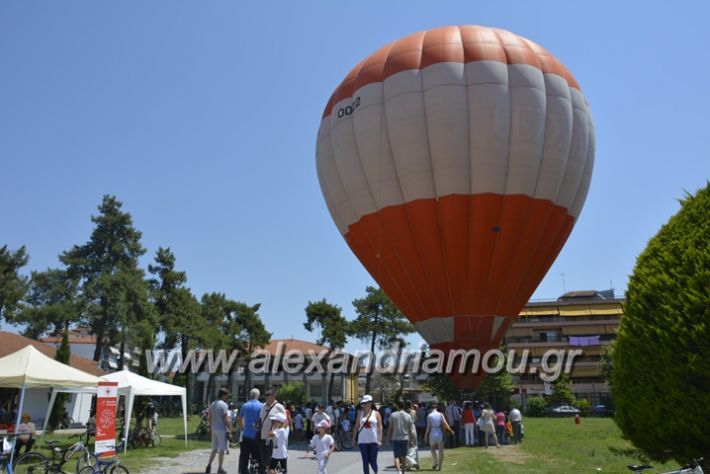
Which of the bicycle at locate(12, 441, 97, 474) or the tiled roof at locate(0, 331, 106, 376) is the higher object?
the tiled roof at locate(0, 331, 106, 376)

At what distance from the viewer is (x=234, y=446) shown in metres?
20.4

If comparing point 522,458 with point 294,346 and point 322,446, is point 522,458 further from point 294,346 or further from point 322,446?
point 294,346

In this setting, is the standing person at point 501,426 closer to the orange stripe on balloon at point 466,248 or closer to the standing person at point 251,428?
the orange stripe on balloon at point 466,248

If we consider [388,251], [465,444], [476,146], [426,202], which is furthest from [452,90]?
[465,444]

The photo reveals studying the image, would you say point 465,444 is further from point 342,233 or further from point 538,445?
point 342,233

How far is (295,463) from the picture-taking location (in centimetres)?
1582

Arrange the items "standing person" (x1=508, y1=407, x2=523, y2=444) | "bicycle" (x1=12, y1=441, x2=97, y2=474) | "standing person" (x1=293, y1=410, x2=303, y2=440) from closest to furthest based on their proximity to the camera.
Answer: "bicycle" (x1=12, y1=441, x2=97, y2=474), "standing person" (x1=508, y1=407, x2=523, y2=444), "standing person" (x1=293, y1=410, x2=303, y2=440)

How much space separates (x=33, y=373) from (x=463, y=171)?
14.5 m

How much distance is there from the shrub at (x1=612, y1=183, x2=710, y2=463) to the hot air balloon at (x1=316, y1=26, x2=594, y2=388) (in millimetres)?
13381

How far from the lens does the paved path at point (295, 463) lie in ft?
44.9

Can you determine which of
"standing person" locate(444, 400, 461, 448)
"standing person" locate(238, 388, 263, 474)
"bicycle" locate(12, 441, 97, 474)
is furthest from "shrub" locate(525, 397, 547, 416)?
"bicycle" locate(12, 441, 97, 474)

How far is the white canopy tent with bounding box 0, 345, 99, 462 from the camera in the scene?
50.6 ft

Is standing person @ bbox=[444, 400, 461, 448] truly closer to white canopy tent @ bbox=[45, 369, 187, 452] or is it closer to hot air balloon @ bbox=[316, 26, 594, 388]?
hot air balloon @ bbox=[316, 26, 594, 388]

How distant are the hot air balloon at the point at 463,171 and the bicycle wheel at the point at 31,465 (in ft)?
42.6
